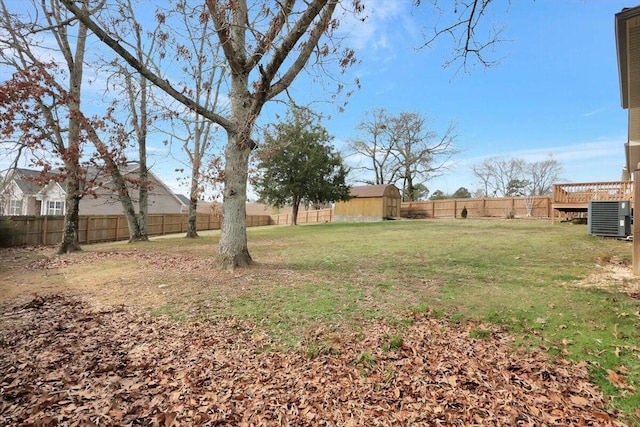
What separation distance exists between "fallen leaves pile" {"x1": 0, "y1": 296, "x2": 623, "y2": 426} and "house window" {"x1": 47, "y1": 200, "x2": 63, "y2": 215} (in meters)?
24.8

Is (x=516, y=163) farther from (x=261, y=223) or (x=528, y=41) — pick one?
(x=528, y=41)

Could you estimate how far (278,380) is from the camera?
2.91m

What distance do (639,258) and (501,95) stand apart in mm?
11347

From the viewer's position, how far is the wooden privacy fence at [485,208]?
74.3ft

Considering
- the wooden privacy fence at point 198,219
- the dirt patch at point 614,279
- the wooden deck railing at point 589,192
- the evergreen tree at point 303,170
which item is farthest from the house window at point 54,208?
the wooden deck railing at point 589,192

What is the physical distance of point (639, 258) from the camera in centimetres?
541

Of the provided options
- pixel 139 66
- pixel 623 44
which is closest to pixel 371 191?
pixel 623 44

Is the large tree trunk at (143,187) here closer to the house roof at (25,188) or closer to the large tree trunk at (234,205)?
the large tree trunk at (234,205)

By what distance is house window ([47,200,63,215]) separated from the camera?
75.8ft

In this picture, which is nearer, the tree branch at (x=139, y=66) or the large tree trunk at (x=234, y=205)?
the tree branch at (x=139, y=66)

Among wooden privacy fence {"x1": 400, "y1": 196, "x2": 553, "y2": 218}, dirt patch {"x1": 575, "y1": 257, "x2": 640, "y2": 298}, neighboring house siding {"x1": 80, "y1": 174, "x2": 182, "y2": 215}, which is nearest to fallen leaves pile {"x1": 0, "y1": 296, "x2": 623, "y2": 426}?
dirt patch {"x1": 575, "y1": 257, "x2": 640, "y2": 298}

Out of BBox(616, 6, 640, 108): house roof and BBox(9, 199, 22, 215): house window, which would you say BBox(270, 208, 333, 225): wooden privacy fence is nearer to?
BBox(9, 199, 22, 215): house window

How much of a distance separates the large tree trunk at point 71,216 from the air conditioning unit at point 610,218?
17.6 metres

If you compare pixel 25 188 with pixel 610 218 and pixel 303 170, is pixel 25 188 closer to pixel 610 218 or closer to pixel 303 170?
pixel 303 170
